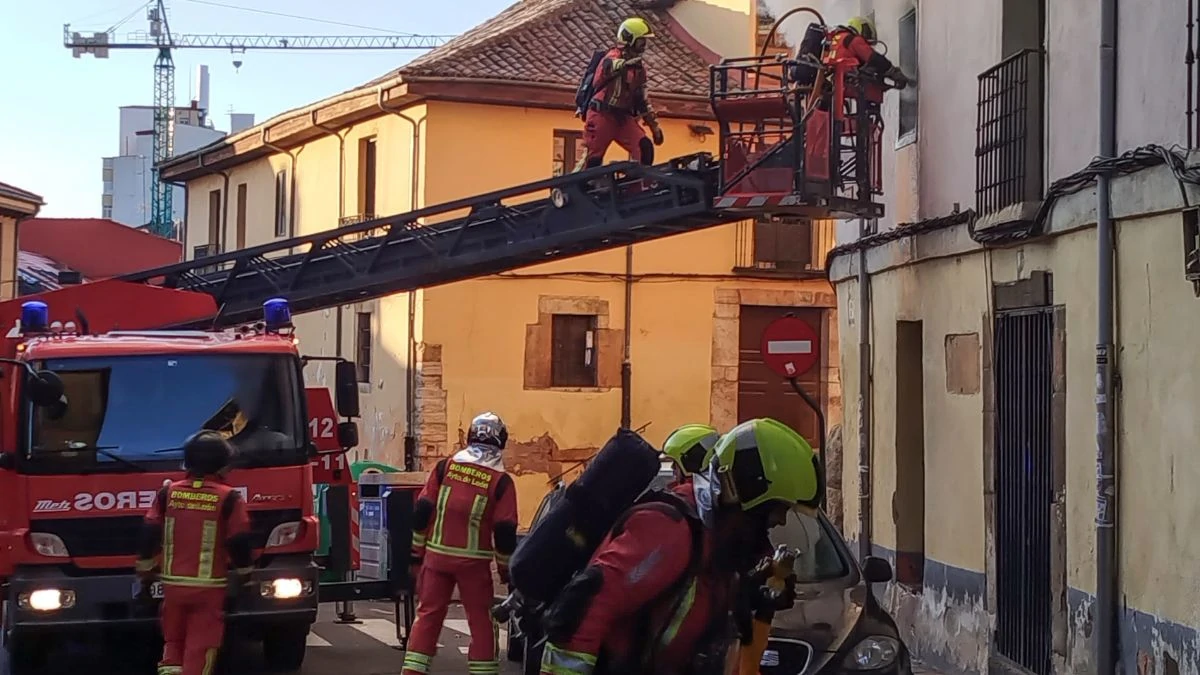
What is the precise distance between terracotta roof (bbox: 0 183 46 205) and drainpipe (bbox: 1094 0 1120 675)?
2898 cm

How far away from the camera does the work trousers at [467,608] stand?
8961mm

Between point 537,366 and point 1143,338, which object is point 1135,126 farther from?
point 537,366

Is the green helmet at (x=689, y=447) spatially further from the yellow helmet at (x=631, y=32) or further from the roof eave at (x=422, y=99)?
→ the roof eave at (x=422, y=99)

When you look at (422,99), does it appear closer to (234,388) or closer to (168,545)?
(234,388)

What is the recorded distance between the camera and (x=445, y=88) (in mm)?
23875

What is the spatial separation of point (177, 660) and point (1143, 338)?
5.43m

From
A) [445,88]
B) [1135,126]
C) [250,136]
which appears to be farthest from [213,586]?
[250,136]

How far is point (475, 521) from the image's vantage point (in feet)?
30.2

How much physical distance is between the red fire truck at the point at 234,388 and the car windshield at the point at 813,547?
3.38 meters

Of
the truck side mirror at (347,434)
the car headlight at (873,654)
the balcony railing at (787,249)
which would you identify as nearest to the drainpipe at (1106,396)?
the car headlight at (873,654)

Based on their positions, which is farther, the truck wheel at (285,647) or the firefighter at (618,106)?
the firefighter at (618,106)

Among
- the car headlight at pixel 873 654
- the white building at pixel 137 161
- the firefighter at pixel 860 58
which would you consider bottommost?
the car headlight at pixel 873 654

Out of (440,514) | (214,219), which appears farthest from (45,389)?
(214,219)

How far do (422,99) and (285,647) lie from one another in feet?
46.0
